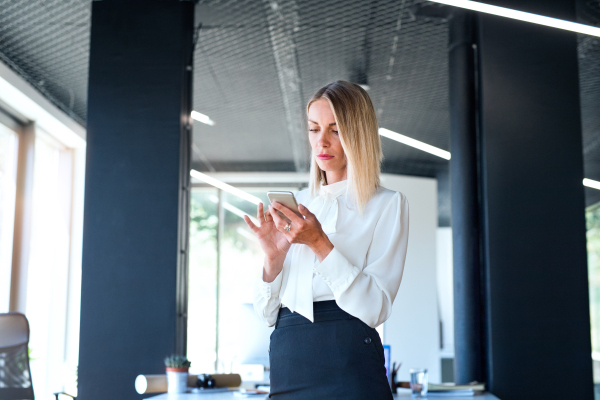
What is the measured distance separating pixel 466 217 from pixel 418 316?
12.1ft

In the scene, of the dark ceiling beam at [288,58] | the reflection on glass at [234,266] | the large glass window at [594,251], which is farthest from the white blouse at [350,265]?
the large glass window at [594,251]

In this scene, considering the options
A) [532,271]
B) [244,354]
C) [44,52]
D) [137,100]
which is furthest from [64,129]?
[532,271]

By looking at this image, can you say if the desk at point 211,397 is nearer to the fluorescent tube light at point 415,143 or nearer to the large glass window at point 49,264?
the large glass window at point 49,264

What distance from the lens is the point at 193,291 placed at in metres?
9.60

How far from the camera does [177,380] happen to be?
311cm

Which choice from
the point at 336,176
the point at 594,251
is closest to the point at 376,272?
the point at 336,176

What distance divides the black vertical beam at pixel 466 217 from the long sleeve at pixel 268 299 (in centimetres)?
275

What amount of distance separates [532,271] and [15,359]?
3.26 m

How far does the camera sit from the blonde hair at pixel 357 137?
146 cm

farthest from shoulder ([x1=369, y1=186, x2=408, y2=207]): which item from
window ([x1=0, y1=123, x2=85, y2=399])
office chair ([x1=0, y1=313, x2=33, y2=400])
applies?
window ([x1=0, y1=123, x2=85, y2=399])

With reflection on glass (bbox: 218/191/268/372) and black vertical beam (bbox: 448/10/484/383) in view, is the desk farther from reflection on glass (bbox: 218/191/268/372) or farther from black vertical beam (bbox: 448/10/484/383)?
reflection on glass (bbox: 218/191/268/372)

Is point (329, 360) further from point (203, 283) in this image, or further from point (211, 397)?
point (203, 283)

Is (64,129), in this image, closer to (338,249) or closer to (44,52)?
(44,52)

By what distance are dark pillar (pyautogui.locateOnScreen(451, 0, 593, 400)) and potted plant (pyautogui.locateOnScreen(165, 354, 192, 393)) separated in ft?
5.81
